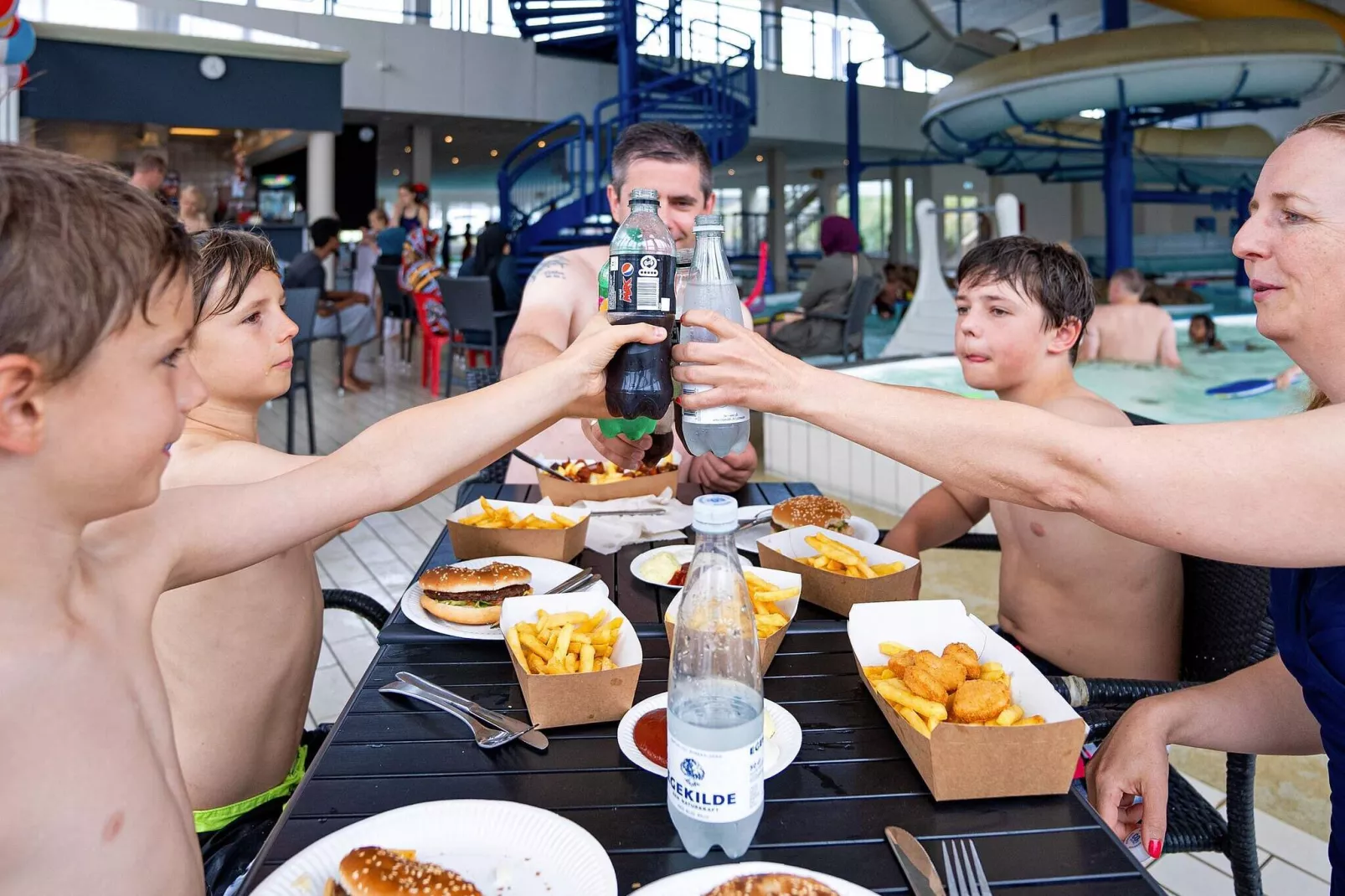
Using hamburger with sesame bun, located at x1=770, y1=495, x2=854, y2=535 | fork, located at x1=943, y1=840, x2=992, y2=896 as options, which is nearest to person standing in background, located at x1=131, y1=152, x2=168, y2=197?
hamburger with sesame bun, located at x1=770, y1=495, x2=854, y2=535

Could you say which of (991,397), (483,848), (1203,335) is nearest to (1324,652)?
(483,848)

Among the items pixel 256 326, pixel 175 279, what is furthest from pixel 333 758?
pixel 256 326

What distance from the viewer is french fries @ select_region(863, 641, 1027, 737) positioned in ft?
3.42

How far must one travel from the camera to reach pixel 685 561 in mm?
1784

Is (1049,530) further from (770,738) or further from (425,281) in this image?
(425,281)

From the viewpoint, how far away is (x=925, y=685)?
3.59 ft

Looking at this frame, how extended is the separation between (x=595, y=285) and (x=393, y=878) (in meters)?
2.40

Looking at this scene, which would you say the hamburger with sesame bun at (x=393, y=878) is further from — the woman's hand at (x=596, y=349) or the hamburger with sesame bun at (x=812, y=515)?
the hamburger with sesame bun at (x=812, y=515)

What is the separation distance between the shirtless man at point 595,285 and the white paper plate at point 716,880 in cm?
120

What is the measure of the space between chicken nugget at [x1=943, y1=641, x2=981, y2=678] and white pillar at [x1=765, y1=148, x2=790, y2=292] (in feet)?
62.2

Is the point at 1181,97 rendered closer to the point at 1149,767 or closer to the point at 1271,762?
the point at 1271,762

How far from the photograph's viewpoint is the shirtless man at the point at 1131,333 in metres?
7.68

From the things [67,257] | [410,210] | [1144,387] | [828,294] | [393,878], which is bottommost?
[393,878]

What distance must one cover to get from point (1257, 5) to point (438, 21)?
1134 cm
